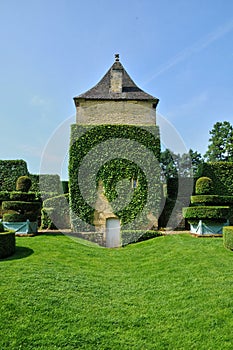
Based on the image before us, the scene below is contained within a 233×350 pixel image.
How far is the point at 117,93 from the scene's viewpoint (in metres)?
17.7

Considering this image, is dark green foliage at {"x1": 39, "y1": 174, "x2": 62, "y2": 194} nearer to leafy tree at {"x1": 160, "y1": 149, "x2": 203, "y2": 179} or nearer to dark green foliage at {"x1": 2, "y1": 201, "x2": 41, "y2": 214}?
dark green foliage at {"x1": 2, "y1": 201, "x2": 41, "y2": 214}

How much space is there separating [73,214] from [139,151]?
4.71 m

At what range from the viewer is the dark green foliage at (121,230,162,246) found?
14.0 meters

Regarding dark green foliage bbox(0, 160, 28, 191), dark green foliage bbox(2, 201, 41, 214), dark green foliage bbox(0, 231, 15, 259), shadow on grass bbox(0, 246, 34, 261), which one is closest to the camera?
dark green foliage bbox(0, 231, 15, 259)

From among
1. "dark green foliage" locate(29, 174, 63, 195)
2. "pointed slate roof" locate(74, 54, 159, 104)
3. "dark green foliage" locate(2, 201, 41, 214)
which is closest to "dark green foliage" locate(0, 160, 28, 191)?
"dark green foliage" locate(29, 174, 63, 195)

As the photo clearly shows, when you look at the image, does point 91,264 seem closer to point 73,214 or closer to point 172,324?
point 172,324

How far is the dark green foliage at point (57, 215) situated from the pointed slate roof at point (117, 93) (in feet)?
20.0

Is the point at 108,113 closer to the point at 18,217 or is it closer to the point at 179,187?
the point at 179,187

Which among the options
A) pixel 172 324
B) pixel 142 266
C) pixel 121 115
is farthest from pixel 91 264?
pixel 121 115

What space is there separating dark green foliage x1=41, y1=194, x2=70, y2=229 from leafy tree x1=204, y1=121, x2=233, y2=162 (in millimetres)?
22306

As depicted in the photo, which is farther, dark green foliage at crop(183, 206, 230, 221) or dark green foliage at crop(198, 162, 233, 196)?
dark green foliage at crop(198, 162, 233, 196)

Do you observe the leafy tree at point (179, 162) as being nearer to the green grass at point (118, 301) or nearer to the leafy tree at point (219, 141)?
the leafy tree at point (219, 141)

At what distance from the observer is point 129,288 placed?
754cm

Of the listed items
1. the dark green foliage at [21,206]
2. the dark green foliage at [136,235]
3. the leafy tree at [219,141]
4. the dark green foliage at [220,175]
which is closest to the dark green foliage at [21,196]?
the dark green foliage at [21,206]
